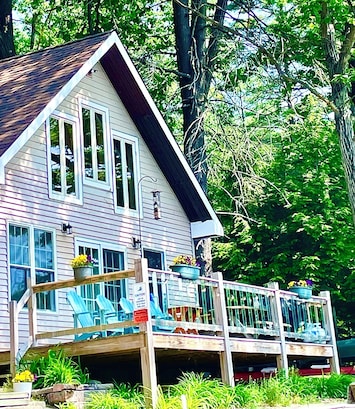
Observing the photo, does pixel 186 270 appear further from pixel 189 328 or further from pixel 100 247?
pixel 100 247

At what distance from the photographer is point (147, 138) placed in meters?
18.4

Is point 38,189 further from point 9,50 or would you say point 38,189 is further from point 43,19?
point 43,19

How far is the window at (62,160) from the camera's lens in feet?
51.2

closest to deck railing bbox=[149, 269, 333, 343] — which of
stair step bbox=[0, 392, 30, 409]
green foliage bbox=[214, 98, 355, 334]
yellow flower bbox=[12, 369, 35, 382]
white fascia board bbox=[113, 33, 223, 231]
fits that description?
yellow flower bbox=[12, 369, 35, 382]

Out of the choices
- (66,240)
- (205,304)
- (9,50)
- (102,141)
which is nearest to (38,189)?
(66,240)

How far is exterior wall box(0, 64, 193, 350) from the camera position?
46.8 ft

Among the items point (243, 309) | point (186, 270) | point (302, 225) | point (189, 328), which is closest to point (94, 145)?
point (186, 270)

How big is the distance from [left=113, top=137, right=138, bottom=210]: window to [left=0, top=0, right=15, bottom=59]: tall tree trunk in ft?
26.1

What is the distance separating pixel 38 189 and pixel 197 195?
4.82 metres

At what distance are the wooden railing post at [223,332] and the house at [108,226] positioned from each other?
0.08 feet

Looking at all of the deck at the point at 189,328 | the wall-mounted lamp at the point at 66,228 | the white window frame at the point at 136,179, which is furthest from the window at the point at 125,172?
the deck at the point at 189,328

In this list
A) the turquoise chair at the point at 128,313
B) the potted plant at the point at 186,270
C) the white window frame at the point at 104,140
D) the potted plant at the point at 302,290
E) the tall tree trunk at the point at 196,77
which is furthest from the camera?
the tall tree trunk at the point at 196,77

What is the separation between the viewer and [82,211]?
1606 cm

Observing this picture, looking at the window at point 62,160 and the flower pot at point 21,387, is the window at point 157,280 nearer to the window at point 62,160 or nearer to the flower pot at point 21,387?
the window at point 62,160
